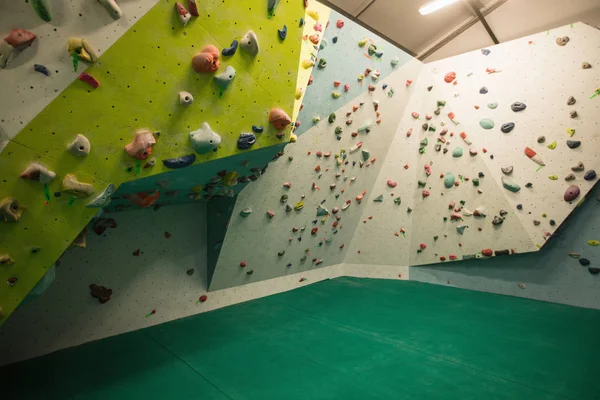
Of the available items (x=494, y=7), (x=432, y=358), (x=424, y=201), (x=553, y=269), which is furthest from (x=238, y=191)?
(x=494, y=7)

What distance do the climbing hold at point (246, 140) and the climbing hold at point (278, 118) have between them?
158 millimetres

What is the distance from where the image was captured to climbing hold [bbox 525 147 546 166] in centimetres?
331

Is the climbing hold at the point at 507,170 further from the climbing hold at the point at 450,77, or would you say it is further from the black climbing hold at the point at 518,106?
the climbing hold at the point at 450,77

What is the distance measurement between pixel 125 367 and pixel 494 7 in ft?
19.2

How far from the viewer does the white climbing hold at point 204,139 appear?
1.60 meters

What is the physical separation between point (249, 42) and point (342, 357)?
2021 mm

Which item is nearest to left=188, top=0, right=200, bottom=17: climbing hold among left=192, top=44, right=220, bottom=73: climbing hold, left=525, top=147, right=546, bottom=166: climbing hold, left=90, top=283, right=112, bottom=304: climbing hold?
left=192, top=44, right=220, bottom=73: climbing hold

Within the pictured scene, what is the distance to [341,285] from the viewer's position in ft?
13.1

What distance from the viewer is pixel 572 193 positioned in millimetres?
3090

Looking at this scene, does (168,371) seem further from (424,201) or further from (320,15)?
(424,201)

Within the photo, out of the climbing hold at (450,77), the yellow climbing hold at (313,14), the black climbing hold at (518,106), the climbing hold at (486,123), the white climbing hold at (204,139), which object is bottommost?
the white climbing hold at (204,139)

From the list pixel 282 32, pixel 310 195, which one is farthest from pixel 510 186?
pixel 282 32

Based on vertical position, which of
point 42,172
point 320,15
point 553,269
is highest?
point 320,15

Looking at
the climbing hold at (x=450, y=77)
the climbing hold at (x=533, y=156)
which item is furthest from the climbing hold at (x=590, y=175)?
the climbing hold at (x=450, y=77)
